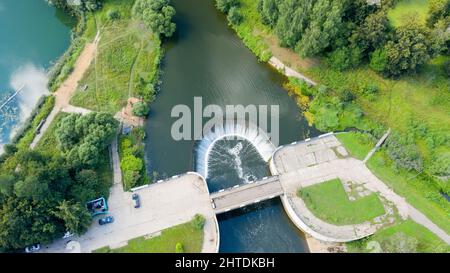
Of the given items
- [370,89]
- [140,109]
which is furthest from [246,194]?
[370,89]

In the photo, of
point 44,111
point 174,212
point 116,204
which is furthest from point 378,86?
point 44,111

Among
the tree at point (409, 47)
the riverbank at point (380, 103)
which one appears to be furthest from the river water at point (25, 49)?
the tree at point (409, 47)

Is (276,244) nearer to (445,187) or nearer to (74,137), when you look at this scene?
(445,187)

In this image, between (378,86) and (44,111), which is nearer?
(44,111)

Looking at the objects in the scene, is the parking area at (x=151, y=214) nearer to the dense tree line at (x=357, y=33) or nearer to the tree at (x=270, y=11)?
the dense tree line at (x=357, y=33)

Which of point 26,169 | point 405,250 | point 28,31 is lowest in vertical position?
point 405,250

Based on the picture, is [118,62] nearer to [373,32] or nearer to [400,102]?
[373,32]
